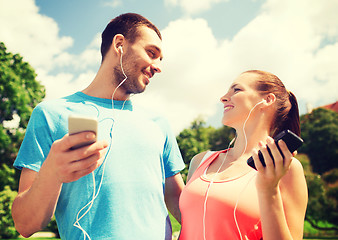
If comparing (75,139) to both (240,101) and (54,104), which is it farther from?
(240,101)

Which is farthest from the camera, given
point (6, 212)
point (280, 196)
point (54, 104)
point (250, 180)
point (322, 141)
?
point (322, 141)

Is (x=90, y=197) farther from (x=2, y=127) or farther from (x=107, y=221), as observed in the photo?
(x=2, y=127)

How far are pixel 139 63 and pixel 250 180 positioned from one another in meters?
1.62

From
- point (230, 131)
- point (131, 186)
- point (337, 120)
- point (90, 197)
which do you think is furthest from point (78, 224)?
point (337, 120)

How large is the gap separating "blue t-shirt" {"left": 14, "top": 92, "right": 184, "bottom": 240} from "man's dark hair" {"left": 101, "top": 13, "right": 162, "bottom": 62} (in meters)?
0.83

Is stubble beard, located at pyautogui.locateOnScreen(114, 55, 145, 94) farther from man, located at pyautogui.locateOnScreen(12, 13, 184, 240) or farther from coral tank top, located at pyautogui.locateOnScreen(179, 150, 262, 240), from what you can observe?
coral tank top, located at pyautogui.locateOnScreen(179, 150, 262, 240)

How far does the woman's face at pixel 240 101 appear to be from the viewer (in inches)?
119

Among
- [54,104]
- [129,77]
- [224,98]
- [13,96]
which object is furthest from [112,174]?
[13,96]

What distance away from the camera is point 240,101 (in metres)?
3.03

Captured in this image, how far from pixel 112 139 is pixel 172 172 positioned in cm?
83

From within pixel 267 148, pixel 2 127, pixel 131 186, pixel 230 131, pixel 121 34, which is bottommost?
pixel 131 186

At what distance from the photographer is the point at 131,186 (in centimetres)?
231

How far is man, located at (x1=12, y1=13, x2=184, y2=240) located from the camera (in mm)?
1685

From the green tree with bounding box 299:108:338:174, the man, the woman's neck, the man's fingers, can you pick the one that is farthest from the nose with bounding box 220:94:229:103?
the green tree with bounding box 299:108:338:174
